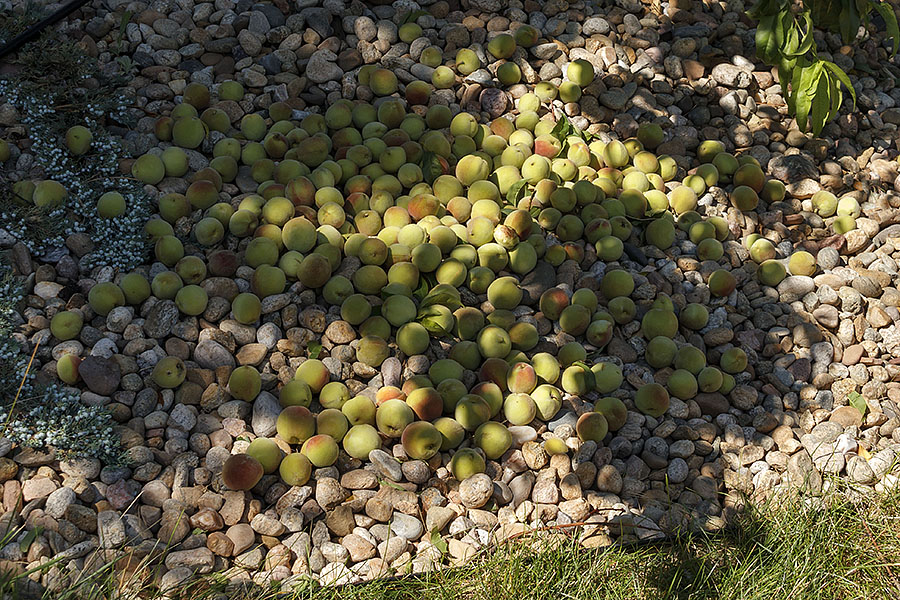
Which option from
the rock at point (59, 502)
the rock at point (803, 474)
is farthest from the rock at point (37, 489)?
the rock at point (803, 474)

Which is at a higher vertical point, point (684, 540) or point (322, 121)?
point (322, 121)

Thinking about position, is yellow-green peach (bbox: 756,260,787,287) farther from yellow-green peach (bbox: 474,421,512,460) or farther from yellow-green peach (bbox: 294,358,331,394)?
yellow-green peach (bbox: 294,358,331,394)

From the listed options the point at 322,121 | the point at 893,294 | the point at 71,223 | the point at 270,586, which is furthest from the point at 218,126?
the point at 893,294

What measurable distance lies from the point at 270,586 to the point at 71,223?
1.56 m

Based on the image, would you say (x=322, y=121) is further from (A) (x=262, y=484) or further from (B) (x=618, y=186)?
(A) (x=262, y=484)

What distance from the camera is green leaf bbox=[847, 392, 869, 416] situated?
2787 mm

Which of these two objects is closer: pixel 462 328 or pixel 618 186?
pixel 462 328

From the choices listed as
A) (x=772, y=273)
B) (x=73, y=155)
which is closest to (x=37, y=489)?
(x=73, y=155)

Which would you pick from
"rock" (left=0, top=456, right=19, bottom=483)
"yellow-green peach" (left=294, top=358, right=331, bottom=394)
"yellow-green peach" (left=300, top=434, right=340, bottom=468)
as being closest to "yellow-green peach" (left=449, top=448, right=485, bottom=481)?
"yellow-green peach" (left=300, top=434, right=340, bottom=468)

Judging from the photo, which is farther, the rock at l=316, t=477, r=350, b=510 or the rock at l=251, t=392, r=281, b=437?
the rock at l=251, t=392, r=281, b=437

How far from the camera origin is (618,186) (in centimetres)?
343

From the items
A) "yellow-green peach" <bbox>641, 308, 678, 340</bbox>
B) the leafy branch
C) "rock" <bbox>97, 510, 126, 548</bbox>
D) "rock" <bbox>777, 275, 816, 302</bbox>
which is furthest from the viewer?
the leafy branch

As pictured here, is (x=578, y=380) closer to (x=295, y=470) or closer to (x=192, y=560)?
(x=295, y=470)

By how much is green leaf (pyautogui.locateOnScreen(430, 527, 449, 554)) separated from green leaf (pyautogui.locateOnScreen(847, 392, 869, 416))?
5.13ft
